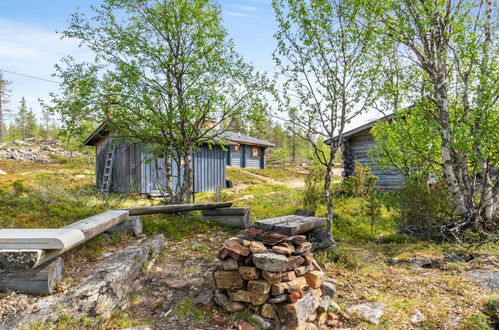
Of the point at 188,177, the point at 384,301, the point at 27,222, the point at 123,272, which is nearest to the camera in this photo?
the point at 123,272

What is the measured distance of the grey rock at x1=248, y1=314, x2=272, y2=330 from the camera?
3629mm

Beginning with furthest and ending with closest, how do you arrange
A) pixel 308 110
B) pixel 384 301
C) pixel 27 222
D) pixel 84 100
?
pixel 84 100 < pixel 308 110 < pixel 27 222 < pixel 384 301

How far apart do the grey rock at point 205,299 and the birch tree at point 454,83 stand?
5.95 m

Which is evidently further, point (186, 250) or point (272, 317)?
point (186, 250)

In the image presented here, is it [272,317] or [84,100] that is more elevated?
[84,100]

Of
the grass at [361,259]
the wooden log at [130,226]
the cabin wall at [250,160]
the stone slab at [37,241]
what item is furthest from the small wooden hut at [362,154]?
the cabin wall at [250,160]

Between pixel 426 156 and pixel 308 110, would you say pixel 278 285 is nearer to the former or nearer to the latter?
pixel 308 110

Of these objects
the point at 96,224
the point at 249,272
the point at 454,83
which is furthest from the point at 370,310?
the point at 454,83

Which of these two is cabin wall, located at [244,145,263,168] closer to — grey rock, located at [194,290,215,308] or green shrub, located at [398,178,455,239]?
green shrub, located at [398,178,455,239]

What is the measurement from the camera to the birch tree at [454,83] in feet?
23.4

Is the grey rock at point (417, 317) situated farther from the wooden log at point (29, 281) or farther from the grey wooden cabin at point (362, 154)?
the grey wooden cabin at point (362, 154)

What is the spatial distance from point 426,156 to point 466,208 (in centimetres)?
162

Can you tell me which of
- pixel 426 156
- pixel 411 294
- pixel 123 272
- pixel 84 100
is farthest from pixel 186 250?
pixel 426 156

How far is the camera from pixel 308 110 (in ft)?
23.6
